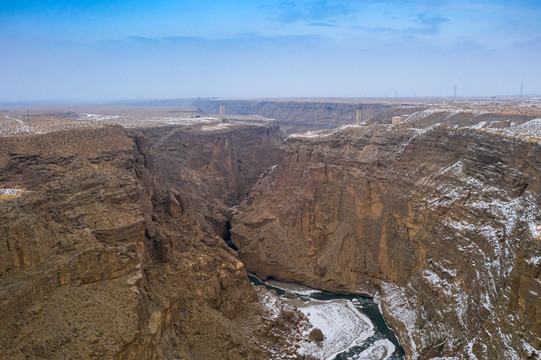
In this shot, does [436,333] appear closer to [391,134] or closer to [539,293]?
[539,293]

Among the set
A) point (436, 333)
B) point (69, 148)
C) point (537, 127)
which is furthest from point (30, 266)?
point (537, 127)

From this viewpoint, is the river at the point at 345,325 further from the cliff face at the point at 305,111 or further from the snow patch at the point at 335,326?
the cliff face at the point at 305,111

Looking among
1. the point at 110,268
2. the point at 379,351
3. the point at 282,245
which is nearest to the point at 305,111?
the point at 282,245

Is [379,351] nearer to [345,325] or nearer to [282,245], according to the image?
[345,325]

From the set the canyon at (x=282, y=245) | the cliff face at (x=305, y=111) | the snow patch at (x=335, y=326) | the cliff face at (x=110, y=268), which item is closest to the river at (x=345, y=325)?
the snow patch at (x=335, y=326)

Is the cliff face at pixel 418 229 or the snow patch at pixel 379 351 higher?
the cliff face at pixel 418 229
